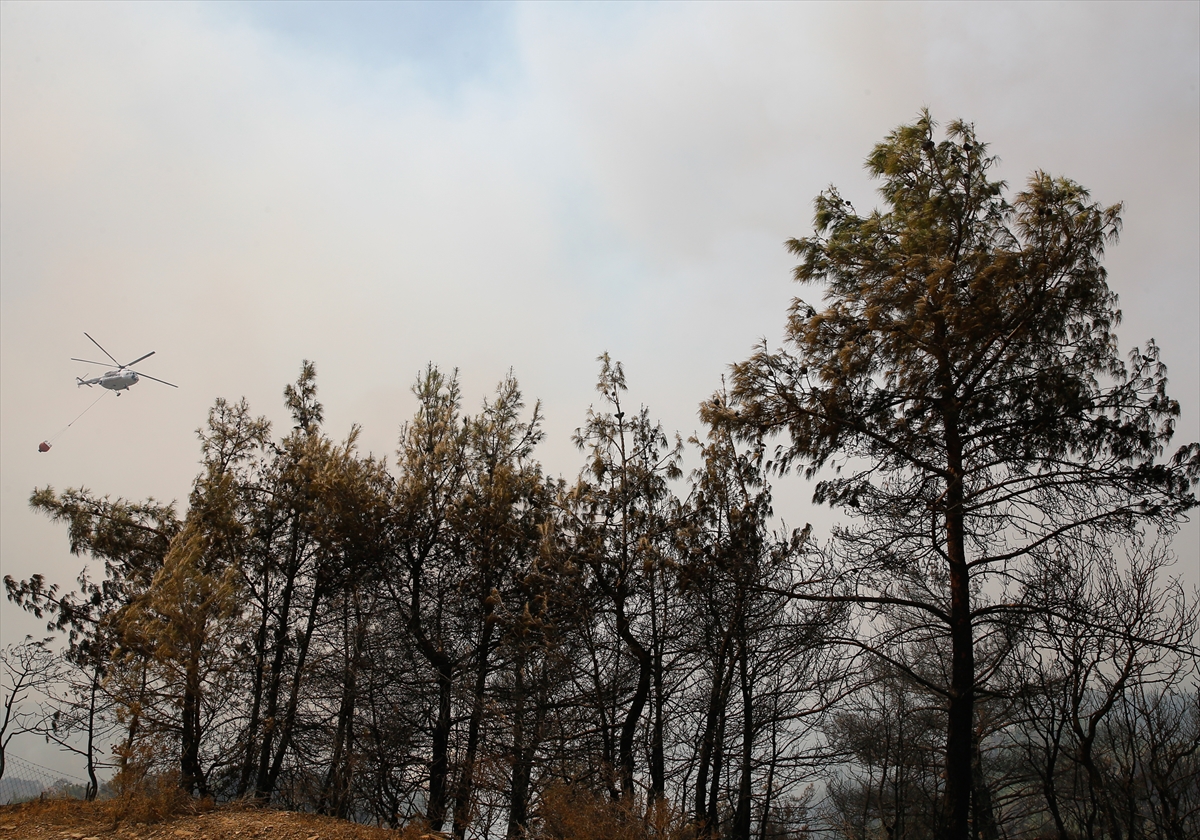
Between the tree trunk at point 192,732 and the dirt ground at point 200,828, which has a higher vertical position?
the tree trunk at point 192,732

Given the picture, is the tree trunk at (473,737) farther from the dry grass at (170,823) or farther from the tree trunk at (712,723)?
the tree trunk at (712,723)

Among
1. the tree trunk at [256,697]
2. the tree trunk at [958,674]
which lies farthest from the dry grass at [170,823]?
the tree trunk at [958,674]

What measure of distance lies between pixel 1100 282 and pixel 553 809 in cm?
1048

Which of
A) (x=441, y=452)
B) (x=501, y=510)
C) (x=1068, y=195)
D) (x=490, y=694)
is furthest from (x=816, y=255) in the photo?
(x=490, y=694)

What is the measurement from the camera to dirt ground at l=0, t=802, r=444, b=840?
35.1 ft

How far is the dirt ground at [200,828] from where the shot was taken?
10.7 metres

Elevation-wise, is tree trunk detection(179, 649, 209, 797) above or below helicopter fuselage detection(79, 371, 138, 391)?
below

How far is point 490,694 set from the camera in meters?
15.2

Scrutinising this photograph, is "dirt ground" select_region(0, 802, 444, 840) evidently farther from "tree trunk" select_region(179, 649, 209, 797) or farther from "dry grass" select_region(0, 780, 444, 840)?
"tree trunk" select_region(179, 649, 209, 797)

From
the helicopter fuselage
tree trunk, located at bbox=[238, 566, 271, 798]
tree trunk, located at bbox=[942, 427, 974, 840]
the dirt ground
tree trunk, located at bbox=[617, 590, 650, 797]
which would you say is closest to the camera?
tree trunk, located at bbox=[942, 427, 974, 840]

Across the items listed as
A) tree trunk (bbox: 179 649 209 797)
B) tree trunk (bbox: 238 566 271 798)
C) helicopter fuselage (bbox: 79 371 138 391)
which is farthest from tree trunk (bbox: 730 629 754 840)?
helicopter fuselage (bbox: 79 371 138 391)

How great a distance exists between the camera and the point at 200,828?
11.1m

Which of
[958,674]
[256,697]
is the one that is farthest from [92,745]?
[958,674]

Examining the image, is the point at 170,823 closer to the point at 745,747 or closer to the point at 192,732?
the point at 192,732
